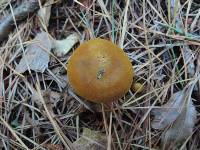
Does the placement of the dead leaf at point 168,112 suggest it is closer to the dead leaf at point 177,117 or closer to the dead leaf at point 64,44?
the dead leaf at point 177,117

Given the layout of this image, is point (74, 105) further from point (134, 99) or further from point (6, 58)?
point (6, 58)

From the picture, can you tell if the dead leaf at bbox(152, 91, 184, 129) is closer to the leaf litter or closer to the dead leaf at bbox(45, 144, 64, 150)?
the leaf litter

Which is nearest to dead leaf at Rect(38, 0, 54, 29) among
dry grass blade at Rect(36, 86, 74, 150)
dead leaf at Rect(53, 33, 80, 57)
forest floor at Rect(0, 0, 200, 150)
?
forest floor at Rect(0, 0, 200, 150)

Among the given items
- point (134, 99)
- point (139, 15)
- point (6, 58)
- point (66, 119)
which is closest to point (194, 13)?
point (139, 15)

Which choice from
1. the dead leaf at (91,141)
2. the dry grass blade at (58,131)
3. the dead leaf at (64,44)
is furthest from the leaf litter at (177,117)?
the dead leaf at (64,44)

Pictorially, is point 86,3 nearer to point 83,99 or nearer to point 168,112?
point 83,99

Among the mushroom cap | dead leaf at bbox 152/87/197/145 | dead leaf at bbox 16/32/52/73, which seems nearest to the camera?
the mushroom cap
